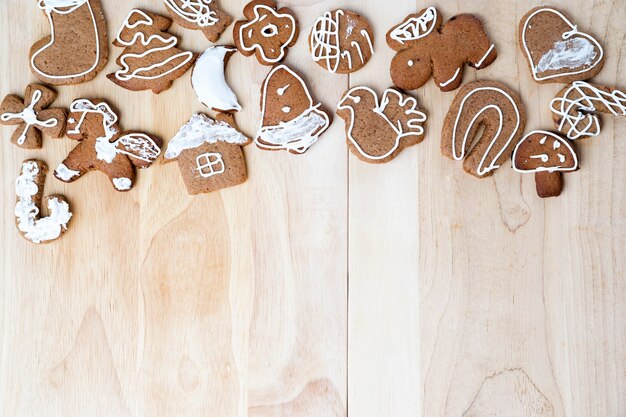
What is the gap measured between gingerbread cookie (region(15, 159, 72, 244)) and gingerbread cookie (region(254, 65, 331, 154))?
0.42 m

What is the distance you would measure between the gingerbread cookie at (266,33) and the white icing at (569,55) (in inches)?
18.5

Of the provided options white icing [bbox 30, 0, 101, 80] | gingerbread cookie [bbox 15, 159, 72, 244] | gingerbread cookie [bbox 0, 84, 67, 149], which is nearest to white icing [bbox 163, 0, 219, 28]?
white icing [bbox 30, 0, 101, 80]

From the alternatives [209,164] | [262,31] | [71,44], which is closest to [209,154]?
[209,164]

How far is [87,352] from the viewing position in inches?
45.3

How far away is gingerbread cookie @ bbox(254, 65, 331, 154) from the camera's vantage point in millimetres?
1111

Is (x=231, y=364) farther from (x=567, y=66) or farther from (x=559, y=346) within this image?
(x=567, y=66)

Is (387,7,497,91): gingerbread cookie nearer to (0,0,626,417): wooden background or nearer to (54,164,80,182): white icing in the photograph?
(0,0,626,417): wooden background

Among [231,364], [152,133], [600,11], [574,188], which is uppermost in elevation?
[600,11]

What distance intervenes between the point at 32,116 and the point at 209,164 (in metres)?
0.36

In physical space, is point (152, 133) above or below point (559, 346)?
above

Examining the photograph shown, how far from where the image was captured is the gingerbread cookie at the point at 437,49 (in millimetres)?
1094

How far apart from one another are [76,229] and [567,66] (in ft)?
3.22

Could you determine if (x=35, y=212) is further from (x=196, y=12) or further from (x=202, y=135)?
(x=196, y=12)

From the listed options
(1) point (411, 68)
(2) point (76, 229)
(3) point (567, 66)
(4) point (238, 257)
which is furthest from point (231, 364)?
(3) point (567, 66)
